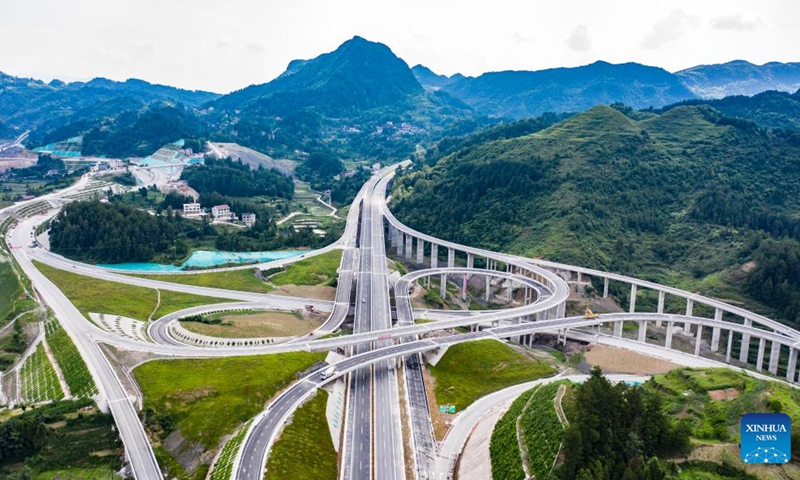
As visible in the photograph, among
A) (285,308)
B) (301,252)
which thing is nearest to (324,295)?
(285,308)

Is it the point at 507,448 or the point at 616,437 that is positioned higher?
the point at 616,437

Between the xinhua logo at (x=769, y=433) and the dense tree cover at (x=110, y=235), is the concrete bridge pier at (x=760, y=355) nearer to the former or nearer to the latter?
the xinhua logo at (x=769, y=433)

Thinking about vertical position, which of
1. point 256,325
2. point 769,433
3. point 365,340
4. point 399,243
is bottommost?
point 256,325

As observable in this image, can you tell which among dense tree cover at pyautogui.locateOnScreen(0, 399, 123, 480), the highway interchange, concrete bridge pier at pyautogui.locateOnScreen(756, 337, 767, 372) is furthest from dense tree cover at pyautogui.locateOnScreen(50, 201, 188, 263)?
concrete bridge pier at pyautogui.locateOnScreen(756, 337, 767, 372)

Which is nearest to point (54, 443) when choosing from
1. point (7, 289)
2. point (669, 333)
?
point (7, 289)

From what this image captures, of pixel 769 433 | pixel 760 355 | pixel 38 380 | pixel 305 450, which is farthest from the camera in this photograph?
pixel 760 355

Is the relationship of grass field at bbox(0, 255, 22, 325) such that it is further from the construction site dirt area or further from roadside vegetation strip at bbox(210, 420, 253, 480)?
the construction site dirt area

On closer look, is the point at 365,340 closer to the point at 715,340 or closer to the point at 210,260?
the point at 210,260

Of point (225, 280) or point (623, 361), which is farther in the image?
point (225, 280)
